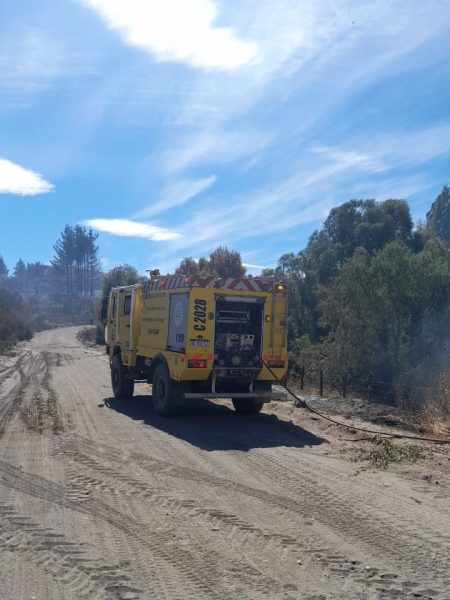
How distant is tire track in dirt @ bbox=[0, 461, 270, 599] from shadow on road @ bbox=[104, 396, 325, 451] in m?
3.04

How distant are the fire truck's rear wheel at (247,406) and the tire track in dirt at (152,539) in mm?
6167

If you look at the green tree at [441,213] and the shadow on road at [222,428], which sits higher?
the green tree at [441,213]

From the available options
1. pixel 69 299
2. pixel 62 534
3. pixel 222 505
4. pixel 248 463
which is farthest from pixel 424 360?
pixel 69 299

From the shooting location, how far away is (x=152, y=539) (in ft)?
17.6

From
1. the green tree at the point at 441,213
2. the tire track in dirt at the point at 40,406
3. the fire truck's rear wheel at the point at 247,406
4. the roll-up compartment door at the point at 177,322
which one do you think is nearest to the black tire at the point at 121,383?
the tire track in dirt at the point at 40,406

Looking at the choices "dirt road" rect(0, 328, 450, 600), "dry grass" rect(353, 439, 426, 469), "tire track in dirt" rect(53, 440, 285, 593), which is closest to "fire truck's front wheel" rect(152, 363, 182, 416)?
"dirt road" rect(0, 328, 450, 600)

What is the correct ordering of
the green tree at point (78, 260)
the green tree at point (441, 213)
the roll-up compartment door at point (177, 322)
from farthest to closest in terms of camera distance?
1. the green tree at point (78, 260)
2. the green tree at point (441, 213)
3. the roll-up compartment door at point (177, 322)

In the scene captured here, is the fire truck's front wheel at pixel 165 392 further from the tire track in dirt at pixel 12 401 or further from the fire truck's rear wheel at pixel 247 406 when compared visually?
the tire track in dirt at pixel 12 401

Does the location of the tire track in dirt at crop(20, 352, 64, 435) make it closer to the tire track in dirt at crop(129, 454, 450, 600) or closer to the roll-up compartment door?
the roll-up compartment door

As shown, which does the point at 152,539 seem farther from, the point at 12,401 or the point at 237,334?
the point at 12,401

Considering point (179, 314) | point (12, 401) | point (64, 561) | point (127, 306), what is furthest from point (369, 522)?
point (12, 401)

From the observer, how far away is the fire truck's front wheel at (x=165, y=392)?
39.3ft

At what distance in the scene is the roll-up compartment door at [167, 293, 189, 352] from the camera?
11703 mm

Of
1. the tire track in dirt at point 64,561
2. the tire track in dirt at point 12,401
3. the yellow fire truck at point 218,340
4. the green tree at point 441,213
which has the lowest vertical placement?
the tire track in dirt at point 12,401
